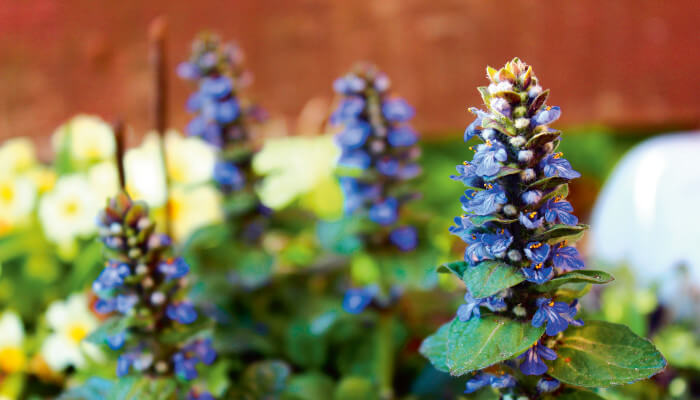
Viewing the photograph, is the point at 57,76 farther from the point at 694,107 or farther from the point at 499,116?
the point at 694,107

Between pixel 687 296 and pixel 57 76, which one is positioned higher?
pixel 57 76

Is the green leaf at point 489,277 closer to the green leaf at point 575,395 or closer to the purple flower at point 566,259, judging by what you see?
the purple flower at point 566,259

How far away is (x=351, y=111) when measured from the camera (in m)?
1.62

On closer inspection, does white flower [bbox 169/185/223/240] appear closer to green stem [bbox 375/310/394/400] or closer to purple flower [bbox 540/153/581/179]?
green stem [bbox 375/310/394/400]

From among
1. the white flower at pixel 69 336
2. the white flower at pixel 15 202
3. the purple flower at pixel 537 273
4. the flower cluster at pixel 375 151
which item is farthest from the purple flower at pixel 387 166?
the white flower at pixel 15 202

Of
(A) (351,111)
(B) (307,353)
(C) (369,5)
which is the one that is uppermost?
(C) (369,5)

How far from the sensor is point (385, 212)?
166 cm

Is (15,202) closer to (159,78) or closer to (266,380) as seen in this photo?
(159,78)

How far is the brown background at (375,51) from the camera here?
2.95m

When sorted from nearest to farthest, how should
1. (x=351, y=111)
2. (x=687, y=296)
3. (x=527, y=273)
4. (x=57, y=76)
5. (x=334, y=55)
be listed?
(x=527, y=273), (x=351, y=111), (x=687, y=296), (x=57, y=76), (x=334, y=55)

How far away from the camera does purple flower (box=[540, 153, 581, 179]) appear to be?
2.91 feet

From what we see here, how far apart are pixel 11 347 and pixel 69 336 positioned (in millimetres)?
219

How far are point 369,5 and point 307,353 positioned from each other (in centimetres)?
198

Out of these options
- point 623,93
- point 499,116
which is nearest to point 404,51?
point 623,93
